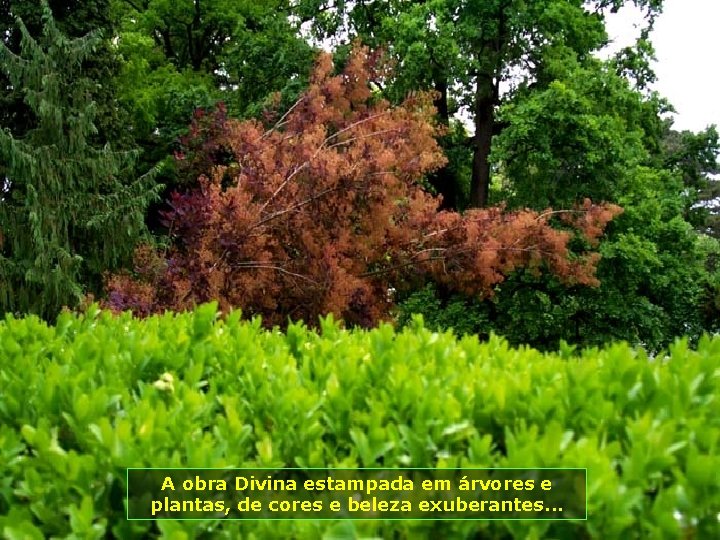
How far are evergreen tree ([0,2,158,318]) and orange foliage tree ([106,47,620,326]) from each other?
24.3 feet

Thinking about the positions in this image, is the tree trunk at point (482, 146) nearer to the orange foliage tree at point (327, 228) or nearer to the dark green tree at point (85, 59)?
the orange foliage tree at point (327, 228)

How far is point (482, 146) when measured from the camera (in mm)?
16359

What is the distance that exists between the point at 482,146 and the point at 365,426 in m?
14.9

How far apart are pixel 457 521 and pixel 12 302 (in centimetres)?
1437

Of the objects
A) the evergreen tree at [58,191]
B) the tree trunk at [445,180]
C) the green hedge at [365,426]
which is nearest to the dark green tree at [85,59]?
the evergreen tree at [58,191]

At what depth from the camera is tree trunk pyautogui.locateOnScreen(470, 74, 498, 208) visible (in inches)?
635

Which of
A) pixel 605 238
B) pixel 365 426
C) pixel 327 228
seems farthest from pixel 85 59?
pixel 365 426

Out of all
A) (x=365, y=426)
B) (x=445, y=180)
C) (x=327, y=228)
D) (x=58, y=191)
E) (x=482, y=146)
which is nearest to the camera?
(x=365, y=426)

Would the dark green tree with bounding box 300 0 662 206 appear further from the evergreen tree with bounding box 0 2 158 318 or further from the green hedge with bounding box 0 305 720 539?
the green hedge with bounding box 0 305 720 539

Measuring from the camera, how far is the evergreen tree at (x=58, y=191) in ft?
46.3

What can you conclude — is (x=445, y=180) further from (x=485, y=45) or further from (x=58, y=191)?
(x=58, y=191)

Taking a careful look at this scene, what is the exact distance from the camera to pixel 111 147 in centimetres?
1648

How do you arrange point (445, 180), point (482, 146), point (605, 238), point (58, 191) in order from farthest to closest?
point (445, 180) → point (482, 146) → point (58, 191) → point (605, 238)

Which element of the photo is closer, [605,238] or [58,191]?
[605,238]
